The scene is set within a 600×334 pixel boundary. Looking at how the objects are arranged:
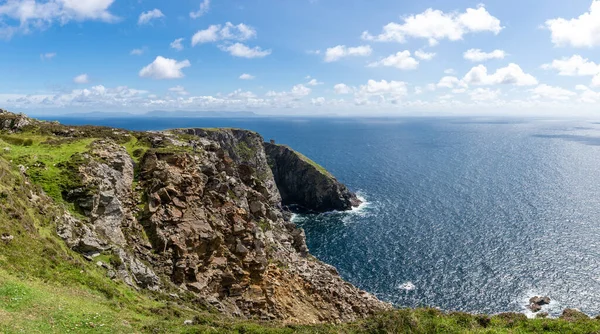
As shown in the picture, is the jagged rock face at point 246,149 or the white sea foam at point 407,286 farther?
the jagged rock face at point 246,149

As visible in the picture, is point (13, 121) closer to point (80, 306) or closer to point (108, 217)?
point (108, 217)

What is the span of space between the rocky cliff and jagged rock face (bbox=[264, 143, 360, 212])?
73610mm

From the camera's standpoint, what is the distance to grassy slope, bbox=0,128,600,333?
22781 millimetres

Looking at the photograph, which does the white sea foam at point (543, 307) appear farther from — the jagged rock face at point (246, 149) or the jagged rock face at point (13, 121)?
the jagged rock face at point (13, 121)

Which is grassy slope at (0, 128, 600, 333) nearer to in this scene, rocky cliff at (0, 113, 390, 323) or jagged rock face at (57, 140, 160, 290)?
jagged rock face at (57, 140, 160, 290)

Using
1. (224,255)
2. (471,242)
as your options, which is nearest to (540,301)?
(471,242)

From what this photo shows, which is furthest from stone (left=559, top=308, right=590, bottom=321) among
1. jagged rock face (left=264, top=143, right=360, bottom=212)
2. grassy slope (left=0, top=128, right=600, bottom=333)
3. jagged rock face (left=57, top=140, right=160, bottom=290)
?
A: jagged rock face (left=264, top=143, right=360, bottom=212)

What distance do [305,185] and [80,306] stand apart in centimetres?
12545

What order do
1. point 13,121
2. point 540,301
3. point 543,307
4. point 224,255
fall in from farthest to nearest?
point 540,301 → point 543,307 → point 13,121 → point 224,255

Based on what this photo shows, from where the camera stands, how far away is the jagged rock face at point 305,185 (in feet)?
462

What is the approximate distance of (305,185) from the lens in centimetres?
14900

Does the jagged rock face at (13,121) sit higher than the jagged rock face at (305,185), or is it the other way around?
the jagged rock face at (13,121)

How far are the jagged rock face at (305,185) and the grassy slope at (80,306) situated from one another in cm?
10775

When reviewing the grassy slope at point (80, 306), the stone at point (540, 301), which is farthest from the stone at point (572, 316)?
the stone at point (540, 301)
